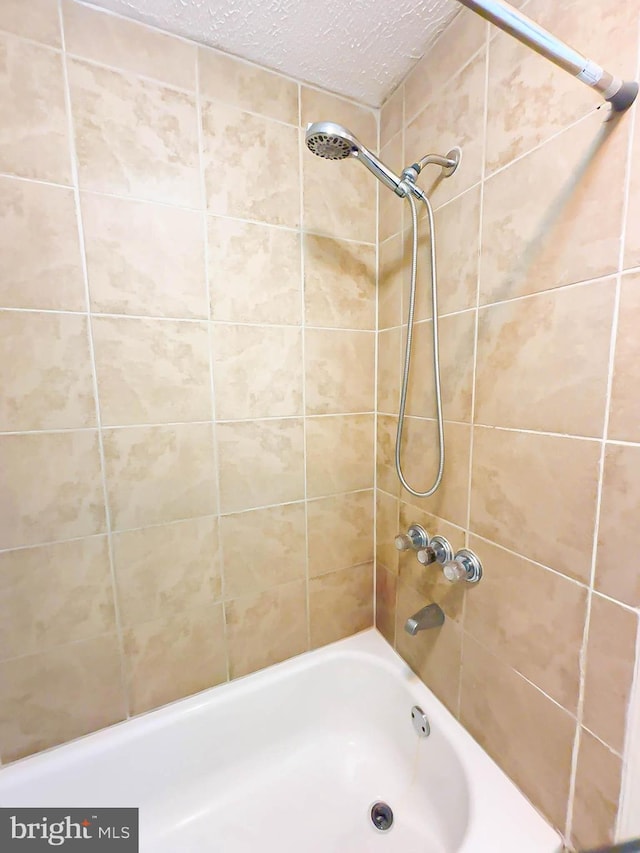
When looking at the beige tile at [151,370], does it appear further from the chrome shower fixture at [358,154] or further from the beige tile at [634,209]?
the beige tile at [634,209]

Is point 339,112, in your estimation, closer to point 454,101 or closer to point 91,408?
point 454,101

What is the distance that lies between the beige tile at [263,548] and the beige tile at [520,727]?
21.6 inches

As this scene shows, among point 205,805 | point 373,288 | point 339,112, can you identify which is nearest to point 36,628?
point 205,805

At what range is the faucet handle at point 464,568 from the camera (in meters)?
0.82

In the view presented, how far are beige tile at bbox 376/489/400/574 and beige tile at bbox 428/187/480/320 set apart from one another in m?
0.63

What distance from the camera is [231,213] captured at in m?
0.92

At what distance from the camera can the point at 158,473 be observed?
0.92 m

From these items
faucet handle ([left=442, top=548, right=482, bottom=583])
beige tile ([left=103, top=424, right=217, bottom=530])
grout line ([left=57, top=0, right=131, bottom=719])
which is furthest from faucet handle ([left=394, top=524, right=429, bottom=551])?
grout line ([left=57, top=0, right=131, bottom=719])

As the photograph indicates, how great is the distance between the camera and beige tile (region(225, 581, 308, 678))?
106cm

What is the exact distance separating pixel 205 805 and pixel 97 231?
1.61 meters

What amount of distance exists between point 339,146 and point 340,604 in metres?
1.36

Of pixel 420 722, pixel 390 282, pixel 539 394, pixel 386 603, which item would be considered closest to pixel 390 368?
pixel 390 282

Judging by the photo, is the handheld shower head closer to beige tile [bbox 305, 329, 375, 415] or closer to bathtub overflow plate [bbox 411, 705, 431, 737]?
beige tile [bbox 305, 329, 375, 415]

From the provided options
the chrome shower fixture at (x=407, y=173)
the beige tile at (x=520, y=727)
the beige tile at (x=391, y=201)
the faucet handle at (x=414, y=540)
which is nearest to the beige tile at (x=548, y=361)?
the chrome shower fixture at (x=407, y=173)
